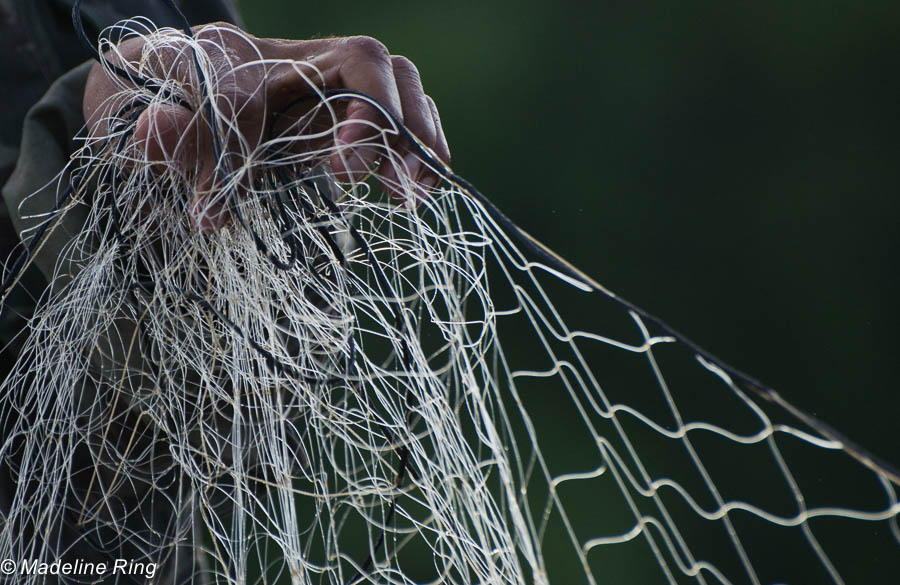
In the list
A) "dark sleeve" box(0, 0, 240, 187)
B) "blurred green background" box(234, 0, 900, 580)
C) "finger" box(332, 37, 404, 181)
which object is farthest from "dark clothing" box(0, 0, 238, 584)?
"blurred green background" box(234, 0, 900, 580)

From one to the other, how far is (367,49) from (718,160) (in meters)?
1.08

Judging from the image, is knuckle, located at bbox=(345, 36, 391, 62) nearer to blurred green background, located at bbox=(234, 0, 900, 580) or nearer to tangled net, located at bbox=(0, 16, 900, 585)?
tangled net, located at bbox=(0, 16, 900, 585)

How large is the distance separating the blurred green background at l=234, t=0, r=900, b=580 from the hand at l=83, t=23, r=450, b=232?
983 mm

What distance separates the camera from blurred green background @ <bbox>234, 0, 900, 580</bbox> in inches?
47.1

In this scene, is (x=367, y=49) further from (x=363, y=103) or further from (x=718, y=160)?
(x=718, y=160)

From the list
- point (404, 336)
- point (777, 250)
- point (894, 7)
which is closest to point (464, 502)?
point (404, 336)

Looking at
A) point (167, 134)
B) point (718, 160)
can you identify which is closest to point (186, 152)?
point (167, 134)

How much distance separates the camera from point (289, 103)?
0.27 m

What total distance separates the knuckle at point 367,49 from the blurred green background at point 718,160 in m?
0.99

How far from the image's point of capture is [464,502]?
26 centimetres

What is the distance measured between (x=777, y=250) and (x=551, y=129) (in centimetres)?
37

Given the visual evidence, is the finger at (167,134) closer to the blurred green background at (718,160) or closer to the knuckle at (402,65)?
the knuckle at (402,65)

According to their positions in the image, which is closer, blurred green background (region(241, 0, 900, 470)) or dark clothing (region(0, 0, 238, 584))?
dark clothing (region(0, 0, 238, 584))

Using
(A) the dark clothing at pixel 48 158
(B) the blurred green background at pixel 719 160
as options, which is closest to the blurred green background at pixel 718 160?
(B) the blurred green background at pixel 719 160
